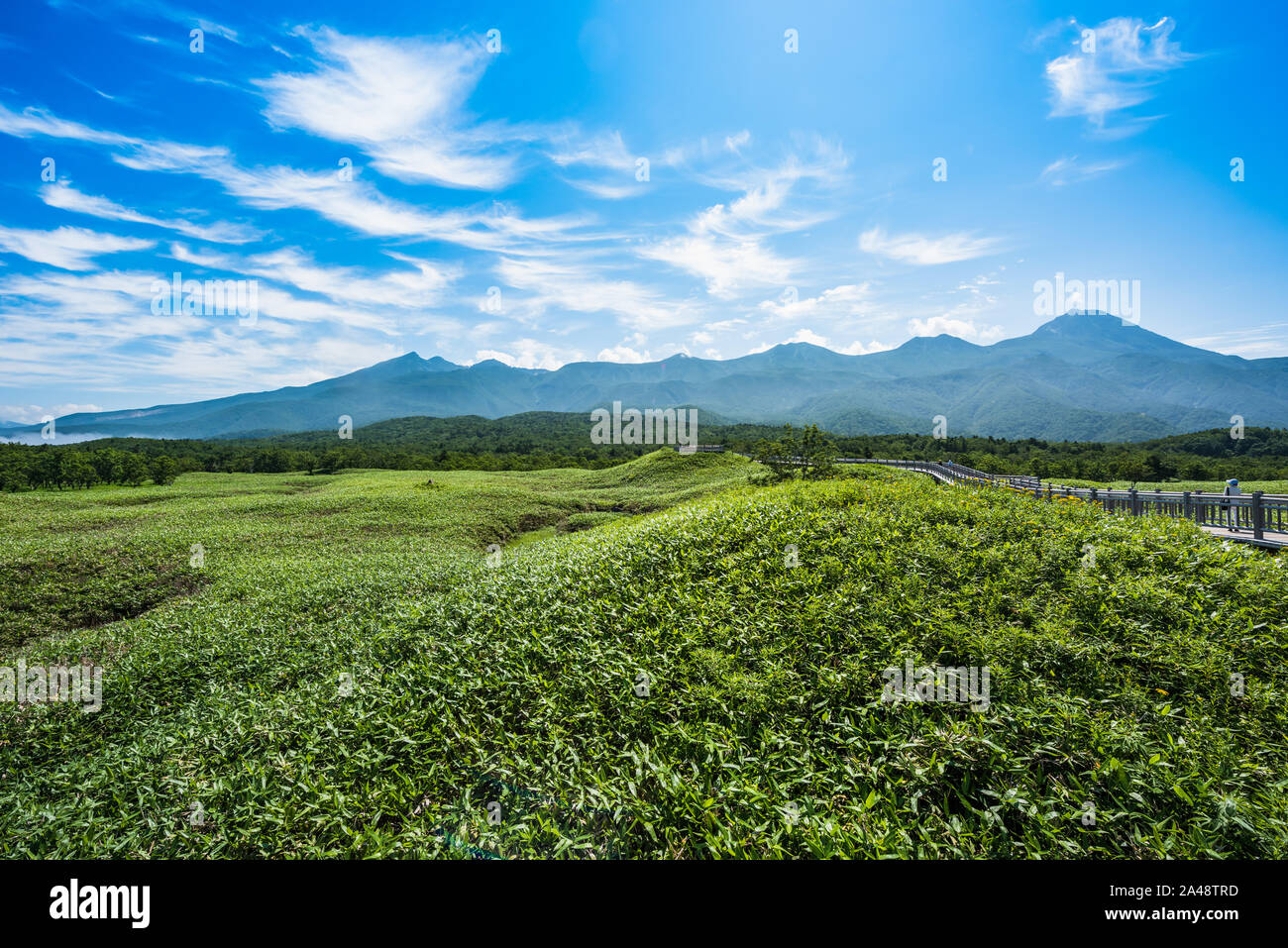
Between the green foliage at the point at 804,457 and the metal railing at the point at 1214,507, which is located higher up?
the green foliage at the point at 804,457

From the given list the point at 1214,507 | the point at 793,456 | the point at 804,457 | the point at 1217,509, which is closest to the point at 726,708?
the point at 1214,507

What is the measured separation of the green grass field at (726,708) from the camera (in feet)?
16.3

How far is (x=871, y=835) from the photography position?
186 inches

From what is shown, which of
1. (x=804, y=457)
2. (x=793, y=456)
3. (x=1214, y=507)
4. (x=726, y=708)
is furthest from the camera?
(x=793, y=456)

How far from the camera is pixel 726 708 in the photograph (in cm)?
640

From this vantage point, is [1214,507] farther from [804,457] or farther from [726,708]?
[726,708]

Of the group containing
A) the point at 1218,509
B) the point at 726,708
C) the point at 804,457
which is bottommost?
the point at 726,708

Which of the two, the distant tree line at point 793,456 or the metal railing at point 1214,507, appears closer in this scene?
the metal railing at point 1214,507

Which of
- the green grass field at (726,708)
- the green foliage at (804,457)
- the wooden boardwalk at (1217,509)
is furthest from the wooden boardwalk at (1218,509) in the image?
the green foliage at (804,457)

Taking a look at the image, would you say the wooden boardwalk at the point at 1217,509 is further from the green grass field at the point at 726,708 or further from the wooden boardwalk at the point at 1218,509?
the green grass field at the point at 726,708

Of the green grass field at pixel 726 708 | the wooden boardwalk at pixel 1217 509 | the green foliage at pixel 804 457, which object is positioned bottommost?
the green grass field at pixel 726 708
